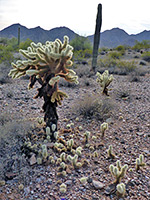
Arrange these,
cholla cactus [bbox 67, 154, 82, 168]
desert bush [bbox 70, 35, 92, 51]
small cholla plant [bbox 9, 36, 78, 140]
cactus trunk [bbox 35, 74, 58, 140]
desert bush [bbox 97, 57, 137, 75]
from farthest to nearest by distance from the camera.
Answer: desert bush [bbox 70, 35, 92, 51] < desert bush [bbox 97, 57, 137, 75] < cactus trunk [bbox 35, 74, 58, 140] < small cholla plant [bbox 9, 36, 78, 140] < cholla cactus [bbox 67, 154, 82, 168]

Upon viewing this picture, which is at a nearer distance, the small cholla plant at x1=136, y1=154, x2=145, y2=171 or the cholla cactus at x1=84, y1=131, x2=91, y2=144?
the small cholla plant at x1=136, y1=154, x2=145, y2=171

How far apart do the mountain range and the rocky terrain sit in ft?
192

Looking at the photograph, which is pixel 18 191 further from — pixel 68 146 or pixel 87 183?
pixel 68 146

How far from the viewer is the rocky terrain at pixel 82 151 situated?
9.16 ft

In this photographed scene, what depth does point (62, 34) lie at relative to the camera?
71938mm

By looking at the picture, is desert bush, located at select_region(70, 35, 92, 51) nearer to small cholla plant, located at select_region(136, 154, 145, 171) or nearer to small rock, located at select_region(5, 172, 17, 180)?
small cholla plant, located at select_region(136, 154, 145, 171)

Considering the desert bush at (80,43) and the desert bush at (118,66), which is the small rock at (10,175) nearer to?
the desert bush at (118,66)

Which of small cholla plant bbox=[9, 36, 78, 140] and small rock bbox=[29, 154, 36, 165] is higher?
small cholla plant bbox=[9, 36, 78, 140]

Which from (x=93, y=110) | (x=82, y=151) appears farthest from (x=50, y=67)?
(x=93, y=110)

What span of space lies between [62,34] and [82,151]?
72.7 m

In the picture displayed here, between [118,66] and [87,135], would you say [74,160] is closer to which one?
[87,135]

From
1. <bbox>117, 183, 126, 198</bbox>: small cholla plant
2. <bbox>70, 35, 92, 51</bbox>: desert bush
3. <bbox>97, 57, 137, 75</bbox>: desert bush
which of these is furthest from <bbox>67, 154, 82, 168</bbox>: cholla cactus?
<bbox>70, 35, 92, 51</bbox>: desert bush

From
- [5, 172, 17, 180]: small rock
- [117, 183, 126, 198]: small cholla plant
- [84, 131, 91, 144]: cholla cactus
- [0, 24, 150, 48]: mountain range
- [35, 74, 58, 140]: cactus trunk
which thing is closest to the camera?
[117, 183, 126, 198]: small cholla plant

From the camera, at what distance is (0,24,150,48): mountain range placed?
68.6m
